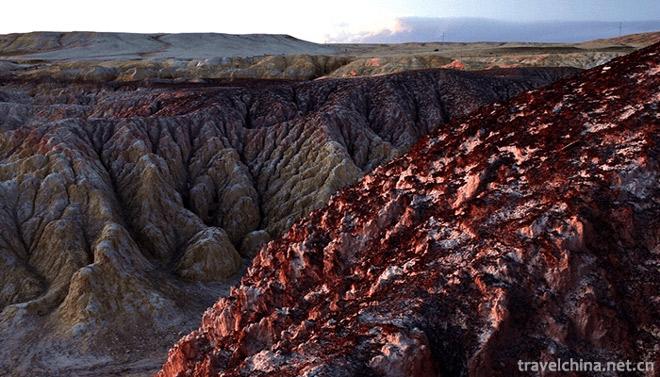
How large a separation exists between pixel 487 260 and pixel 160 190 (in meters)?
39.5

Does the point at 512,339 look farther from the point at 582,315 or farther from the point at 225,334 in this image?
the point at 225,334

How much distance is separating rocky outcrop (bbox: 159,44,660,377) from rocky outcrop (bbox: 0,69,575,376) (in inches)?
837

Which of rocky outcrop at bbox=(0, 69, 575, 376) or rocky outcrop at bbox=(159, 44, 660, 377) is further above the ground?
rocky outcrop at bbox=(159, 44, 660, 377)

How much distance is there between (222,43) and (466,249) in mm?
169989

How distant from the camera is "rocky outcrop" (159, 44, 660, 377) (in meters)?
9.60

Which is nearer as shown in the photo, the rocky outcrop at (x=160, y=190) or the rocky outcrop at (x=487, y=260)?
the rocky outcrop at (x=487, y=260)

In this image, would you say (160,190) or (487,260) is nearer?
(487,260)

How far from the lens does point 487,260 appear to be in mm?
10750

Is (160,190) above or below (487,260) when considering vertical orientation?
below

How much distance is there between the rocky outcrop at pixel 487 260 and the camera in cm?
960

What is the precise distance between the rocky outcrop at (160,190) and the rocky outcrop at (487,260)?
21265 millimetres

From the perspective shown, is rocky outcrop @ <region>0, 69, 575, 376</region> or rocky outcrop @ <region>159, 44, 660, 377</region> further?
rocky outcrop @ <region>0, 69, 575, 376</region>

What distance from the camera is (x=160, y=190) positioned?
46406 millimetres

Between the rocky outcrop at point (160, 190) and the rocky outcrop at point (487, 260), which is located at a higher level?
the rocky outcrop at point (487, 260)
